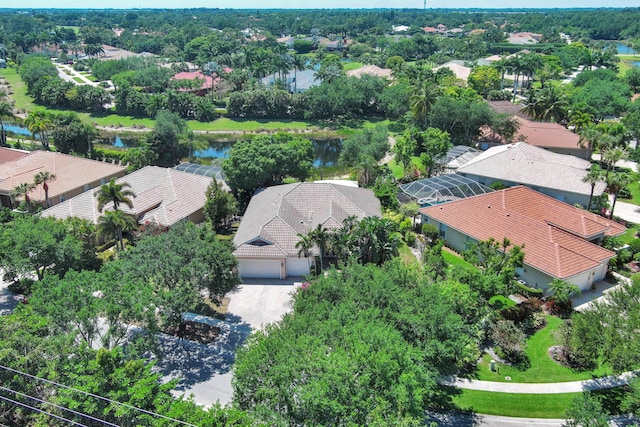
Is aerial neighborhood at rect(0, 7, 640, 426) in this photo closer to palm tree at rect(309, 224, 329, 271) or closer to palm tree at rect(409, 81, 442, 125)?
palm tree at rect(409, 81, 442, 125)

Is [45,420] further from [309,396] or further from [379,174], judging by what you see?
[379,174]

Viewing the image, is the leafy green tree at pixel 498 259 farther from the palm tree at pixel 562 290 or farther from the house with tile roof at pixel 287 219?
the house with tile roof at pixel 287 219

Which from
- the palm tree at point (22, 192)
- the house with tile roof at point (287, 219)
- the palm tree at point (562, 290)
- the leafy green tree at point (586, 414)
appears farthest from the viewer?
the palm tree at point (22, 192)

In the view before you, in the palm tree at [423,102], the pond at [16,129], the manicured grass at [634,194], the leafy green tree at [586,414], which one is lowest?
the pond at [16,129]

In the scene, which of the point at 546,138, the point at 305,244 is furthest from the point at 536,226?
the point at 546,138

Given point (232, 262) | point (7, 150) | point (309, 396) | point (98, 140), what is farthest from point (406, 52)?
point (309, 396)

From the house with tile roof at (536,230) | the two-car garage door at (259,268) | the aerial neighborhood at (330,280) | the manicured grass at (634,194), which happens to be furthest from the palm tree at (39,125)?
the manicured grass at (634,194)

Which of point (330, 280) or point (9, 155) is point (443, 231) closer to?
point (330, 280)

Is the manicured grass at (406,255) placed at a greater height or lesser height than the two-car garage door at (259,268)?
lesser

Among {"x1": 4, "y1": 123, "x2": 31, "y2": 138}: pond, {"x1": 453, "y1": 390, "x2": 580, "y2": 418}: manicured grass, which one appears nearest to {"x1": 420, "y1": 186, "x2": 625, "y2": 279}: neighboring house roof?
{"x1": 453, "y1": 390, "x2": 580, "y2": 418}: manicured grass
